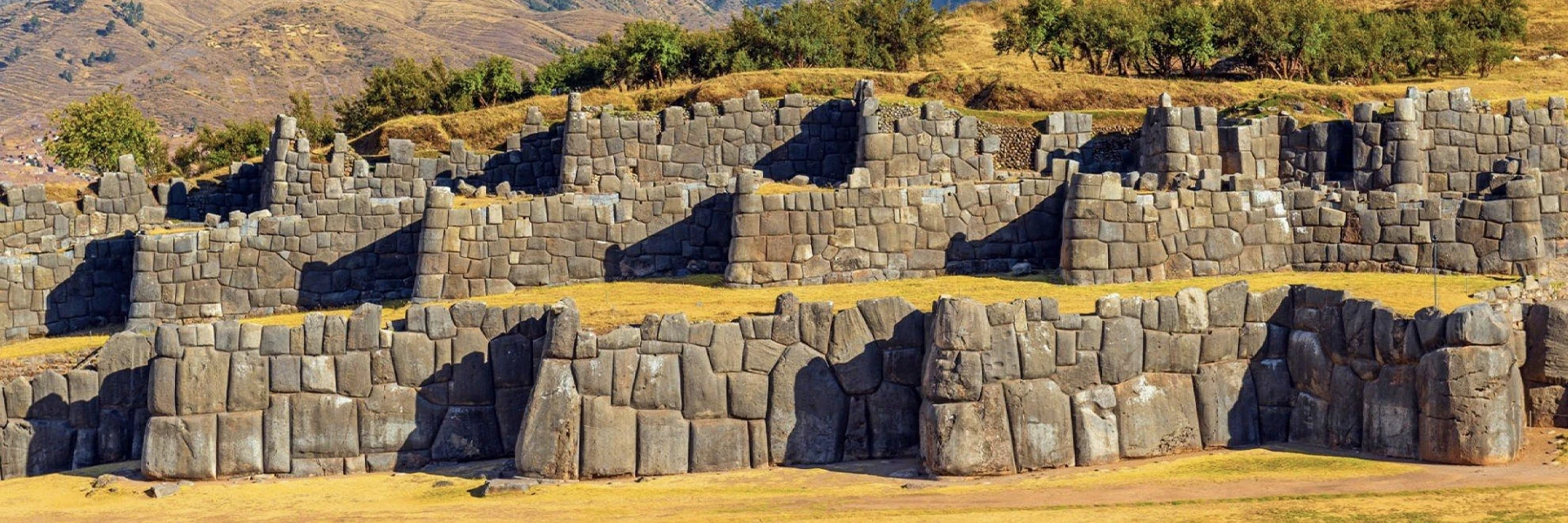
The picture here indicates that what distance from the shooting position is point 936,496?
28.3 m

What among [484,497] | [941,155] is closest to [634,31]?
[941,155]

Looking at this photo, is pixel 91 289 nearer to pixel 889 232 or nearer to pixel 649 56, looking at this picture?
pixel 889 232

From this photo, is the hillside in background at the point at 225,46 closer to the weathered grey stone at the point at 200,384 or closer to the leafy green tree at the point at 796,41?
the leafy green tree at the point at 796,41

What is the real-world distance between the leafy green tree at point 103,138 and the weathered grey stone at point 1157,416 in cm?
4153

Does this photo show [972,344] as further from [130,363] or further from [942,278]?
[130,363]

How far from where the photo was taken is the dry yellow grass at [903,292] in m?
35.0

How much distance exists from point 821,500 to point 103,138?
138 feet

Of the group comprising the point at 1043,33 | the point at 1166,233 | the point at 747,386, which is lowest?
the point at 747,386

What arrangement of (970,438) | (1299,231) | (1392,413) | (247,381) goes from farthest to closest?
1. (1299,231)
2. (247,381)
3. (970,438)
4. (1392,413)

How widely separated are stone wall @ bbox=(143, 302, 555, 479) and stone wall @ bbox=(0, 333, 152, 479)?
2.15 m

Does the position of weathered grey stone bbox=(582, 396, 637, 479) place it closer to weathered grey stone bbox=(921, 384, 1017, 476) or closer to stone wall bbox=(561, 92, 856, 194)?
weathered grey stone bbox=(921, 384, 1017, 476)

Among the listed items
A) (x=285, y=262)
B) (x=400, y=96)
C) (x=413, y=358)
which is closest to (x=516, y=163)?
(x=285, y=262)

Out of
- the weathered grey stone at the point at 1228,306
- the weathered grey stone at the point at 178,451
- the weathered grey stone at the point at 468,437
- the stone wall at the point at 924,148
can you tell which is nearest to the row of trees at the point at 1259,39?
the stone wall at the point at 924,148

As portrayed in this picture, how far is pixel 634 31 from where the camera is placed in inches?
2416
